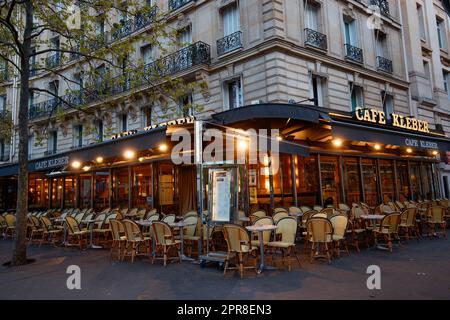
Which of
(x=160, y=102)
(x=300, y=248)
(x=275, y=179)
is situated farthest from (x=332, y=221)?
(x=160, y=102)

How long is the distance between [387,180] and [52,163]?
13.6 m

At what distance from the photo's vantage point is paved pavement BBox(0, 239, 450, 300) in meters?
4.44

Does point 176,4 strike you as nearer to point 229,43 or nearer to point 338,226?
point 229,43

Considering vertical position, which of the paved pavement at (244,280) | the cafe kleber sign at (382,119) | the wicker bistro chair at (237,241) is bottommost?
the paved pavement at (244,280)

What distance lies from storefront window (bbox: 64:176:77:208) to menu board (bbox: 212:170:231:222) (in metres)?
12.6

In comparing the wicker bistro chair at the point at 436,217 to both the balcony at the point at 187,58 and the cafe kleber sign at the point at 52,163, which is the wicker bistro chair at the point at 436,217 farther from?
the cafe kleber sign at the point at 52,163

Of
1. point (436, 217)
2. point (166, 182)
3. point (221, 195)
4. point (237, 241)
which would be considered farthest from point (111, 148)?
point (436, 217)

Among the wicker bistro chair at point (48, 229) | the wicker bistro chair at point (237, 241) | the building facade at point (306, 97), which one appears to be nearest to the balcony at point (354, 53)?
the building facade at point (306, 97)

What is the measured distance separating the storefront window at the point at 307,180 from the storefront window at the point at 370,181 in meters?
2.85

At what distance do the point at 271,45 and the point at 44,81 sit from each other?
16.7 m

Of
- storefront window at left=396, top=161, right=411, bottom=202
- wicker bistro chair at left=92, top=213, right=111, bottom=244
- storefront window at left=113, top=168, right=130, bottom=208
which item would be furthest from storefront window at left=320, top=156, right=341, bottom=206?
storefront window at left=113, top=168, right=130, bottom=208

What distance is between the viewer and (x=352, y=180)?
12938 millimetres

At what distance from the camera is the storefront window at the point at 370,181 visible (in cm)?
1341

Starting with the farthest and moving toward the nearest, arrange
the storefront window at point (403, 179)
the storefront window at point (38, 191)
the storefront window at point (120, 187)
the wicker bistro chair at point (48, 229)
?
the storefront window at point (38, 191)
the storefront window at point (403, 179)
the storefront window at point (120, 187)
the wicker bistro chair at point (48, 229)
